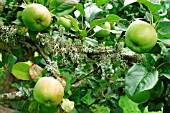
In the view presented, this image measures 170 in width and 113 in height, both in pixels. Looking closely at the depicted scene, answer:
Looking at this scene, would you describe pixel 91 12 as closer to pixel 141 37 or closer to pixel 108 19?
pixel 108 19

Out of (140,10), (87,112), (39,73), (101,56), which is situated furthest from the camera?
(140,10)

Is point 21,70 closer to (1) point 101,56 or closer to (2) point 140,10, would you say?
(1) point 101,56

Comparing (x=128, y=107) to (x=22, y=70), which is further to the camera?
(x=128, y=107)

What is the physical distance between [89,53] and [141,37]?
334 mm

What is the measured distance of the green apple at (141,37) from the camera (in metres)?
0.92

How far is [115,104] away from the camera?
137cm

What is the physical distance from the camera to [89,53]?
1.23 m

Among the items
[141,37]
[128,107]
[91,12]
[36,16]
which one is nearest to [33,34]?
[36,16]

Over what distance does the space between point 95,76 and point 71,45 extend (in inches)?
11.0

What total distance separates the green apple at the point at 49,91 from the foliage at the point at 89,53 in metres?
0.05

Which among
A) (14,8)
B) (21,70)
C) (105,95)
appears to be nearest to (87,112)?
(105,95)

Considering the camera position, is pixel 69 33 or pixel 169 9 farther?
pixel 69 33

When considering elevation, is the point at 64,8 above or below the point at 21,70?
above

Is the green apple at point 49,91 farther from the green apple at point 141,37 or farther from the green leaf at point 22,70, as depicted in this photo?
the green apple at point 141,37
